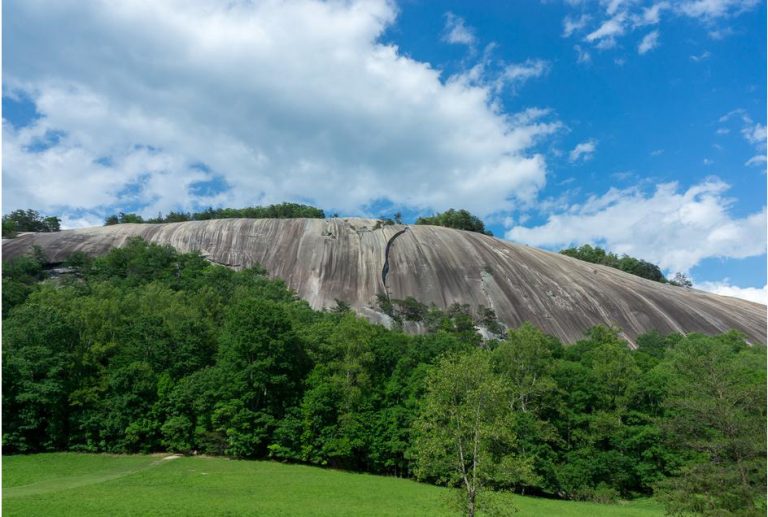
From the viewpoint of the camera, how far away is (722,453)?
16.4 metres

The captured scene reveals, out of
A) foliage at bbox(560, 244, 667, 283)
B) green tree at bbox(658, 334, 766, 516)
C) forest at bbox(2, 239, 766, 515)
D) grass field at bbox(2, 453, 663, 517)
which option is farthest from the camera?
foliage at bbox(560, 244, 667, 283)

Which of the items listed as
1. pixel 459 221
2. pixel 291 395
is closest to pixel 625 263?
pixel 459 221

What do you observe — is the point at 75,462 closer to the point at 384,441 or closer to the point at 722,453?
the point at 384,441

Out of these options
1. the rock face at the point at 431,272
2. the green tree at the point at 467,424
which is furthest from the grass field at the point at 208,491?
the rock face at the point at 431,272

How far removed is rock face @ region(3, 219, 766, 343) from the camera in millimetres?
72125

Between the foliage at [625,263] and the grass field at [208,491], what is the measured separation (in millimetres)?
91774

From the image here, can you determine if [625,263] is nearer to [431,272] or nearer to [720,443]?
[431,272]

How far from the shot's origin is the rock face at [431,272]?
72.1 m

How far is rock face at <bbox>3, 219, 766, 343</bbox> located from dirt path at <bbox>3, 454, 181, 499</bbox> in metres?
36.0

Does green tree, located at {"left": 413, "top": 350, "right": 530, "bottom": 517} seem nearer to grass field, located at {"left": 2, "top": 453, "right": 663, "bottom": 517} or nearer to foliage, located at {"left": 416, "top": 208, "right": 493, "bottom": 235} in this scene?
grass field, located at {"left": 2, "top": 453, "right": 663, "bottom": 517}

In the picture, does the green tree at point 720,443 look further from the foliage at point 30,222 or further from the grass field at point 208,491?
the foliage at point 30,222

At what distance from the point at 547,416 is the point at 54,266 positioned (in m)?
67.1

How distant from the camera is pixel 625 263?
4808 inches

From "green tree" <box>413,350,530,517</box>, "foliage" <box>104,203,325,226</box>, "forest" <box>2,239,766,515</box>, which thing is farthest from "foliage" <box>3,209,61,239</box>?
"green tree" <box>413,350,530,517</box>
